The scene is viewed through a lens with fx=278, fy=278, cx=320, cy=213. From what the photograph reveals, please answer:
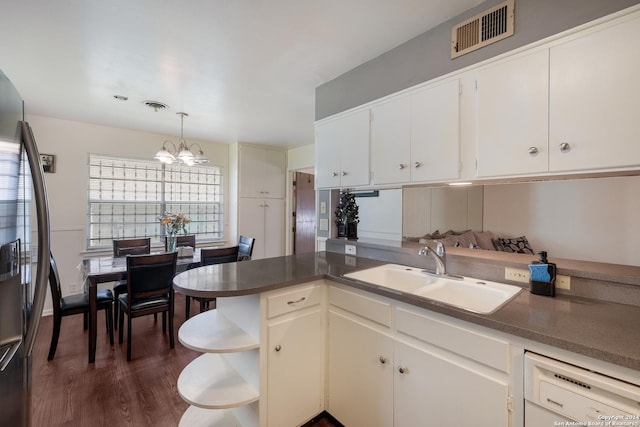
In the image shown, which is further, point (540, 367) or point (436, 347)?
point (436, 347)

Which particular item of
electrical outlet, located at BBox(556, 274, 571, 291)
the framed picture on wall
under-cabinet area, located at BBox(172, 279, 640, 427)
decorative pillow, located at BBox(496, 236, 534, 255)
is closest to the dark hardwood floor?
under-cabinet area, located at BBox(172, 279, 640, 427)

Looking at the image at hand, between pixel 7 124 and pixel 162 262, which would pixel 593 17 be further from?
pixel 162 262

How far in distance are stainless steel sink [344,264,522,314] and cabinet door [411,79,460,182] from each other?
0.61 metres

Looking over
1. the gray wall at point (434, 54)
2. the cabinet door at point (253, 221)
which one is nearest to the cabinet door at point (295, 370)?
the gray wall at point (434, 54)

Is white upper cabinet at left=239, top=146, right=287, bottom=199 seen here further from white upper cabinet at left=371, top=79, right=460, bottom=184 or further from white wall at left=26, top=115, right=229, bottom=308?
white upper cabinet at left=371, top=79, right=460, bottom=184

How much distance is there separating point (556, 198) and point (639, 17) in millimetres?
1913

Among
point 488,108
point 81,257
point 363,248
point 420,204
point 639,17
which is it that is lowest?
point 81,257

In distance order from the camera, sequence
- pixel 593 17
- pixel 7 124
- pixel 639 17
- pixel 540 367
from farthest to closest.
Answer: pixel 593 17 → pixel 639 17 → pixel 540 367 → pixel 7 124

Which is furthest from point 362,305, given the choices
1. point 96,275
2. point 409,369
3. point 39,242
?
point 96,275

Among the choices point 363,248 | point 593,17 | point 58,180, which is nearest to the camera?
point 593,17

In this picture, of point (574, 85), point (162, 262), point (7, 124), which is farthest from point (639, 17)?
point (162, 262)

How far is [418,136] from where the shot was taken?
1.79 m

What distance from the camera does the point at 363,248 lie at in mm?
2293

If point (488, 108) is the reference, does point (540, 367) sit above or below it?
below
